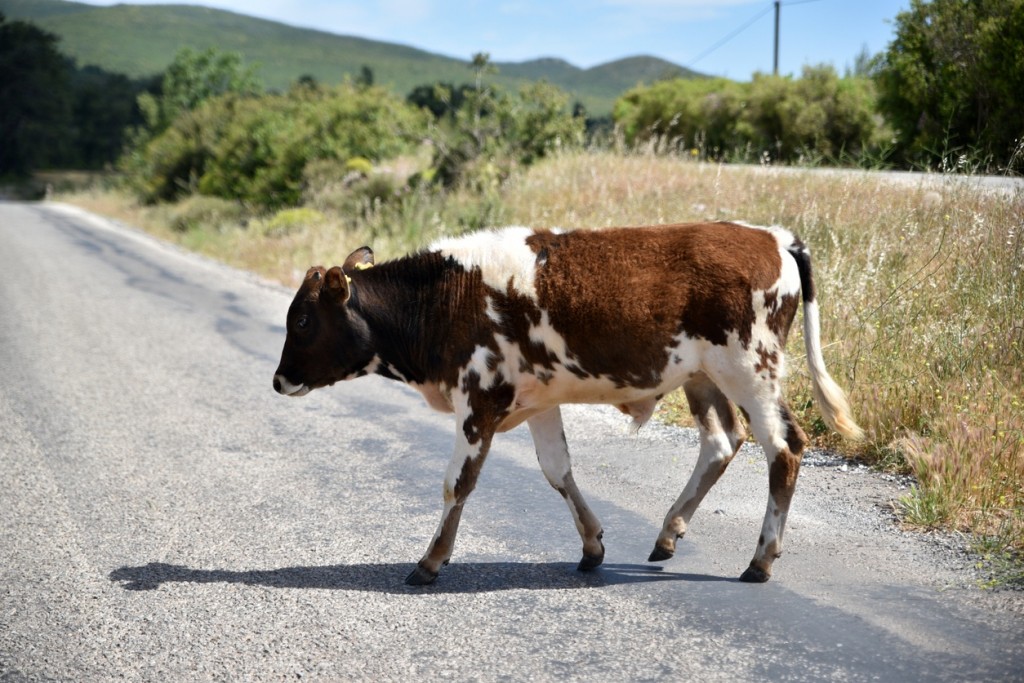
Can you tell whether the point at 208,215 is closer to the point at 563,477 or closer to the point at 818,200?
the point at 818,200

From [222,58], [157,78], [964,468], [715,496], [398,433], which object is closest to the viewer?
[964,468]

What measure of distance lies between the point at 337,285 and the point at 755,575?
8.77ft

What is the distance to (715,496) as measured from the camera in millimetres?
6566

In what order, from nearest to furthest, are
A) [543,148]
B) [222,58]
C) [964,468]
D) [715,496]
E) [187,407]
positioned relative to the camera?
[964,468]
[715,496]
[187,407]
[543,148]
[222,58]

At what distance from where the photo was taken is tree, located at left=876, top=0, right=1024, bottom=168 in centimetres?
943

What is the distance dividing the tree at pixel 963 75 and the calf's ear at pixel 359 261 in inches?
196

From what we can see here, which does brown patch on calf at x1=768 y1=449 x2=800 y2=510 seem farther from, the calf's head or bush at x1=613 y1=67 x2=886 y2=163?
bush at x1=613 y1=67 x2=886 y2=163

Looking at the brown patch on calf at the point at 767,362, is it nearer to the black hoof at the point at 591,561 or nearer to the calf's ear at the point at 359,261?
the black hoof at the point at 591,561

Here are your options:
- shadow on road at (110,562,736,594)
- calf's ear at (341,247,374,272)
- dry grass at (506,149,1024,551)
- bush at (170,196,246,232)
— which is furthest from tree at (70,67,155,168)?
shadow on road at (110,562,736,594)

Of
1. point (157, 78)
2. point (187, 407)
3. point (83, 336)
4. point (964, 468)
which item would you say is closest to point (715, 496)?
point (964, 468)

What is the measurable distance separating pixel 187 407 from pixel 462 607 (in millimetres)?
5179

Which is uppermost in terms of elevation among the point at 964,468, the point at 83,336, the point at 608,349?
the point at 608,349

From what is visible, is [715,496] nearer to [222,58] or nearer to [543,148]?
[543,148]

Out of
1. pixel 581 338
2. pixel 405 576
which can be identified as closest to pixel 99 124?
pixel 405 576
